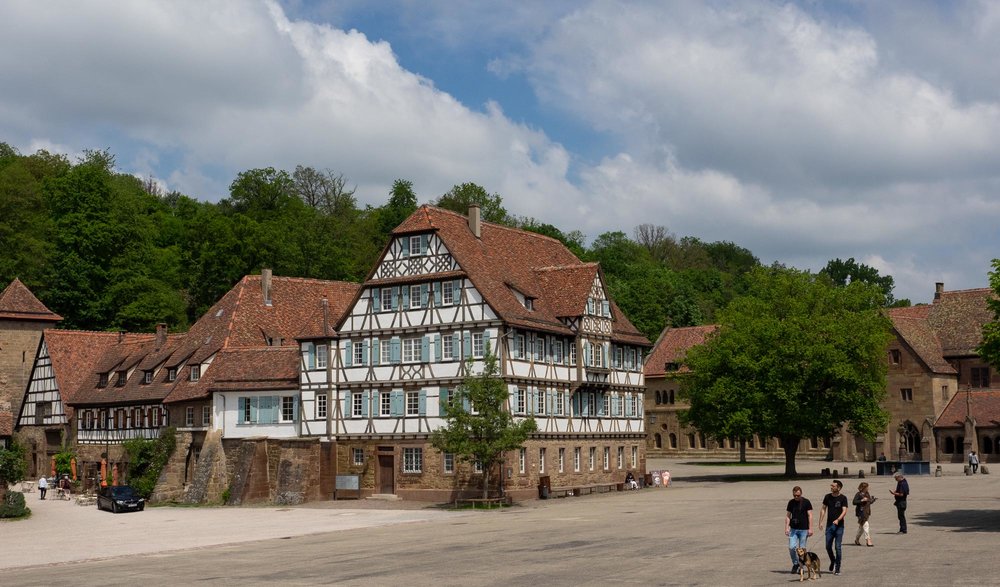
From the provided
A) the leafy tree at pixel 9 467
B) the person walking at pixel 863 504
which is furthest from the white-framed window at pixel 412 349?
the person walking at pixel 863 504

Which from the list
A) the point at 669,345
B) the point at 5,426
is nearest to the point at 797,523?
the point at 5,426

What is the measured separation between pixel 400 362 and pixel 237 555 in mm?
23362

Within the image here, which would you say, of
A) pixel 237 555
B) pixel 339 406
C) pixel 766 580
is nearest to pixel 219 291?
pixel 339 406

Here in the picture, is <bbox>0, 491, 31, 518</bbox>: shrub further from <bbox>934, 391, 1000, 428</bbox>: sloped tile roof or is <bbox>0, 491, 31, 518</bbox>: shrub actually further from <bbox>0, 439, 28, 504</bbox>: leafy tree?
<bbox>934, 391, 1000, 428</bbox>: sloped tile roof

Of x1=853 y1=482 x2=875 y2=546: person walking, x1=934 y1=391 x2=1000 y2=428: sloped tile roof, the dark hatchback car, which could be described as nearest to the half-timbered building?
the dark hatchback car

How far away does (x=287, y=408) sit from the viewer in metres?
60.0

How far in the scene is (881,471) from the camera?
67750 millimetres

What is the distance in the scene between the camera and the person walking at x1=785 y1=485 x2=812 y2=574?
24.2 meters

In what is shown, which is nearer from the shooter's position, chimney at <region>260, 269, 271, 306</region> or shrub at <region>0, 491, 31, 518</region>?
shrub at <region>0, 491, 31, 518</region>

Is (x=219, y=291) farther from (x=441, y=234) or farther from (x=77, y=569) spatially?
(x=77, y=569)

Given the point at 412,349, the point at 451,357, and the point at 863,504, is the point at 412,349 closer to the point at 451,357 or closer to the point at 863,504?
the point at 451,357

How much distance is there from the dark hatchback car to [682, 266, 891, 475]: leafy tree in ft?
104

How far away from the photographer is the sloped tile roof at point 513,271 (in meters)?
55.2

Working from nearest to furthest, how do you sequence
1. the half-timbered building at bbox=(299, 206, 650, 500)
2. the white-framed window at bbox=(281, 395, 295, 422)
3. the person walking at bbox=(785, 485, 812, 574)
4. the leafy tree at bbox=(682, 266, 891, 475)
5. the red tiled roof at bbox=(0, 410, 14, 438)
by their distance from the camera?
the person walking at bbox=(785, 485, 812, 574) < the half-timbered building at bbox=(299, 206, 650, 500) < the red tiled roof at bbox=(0, 410, 14, 438) < the white-framed window at bbox=(281, 395, 295, 422) < the leafy tree at bbox=(682, 266, 891, 475)
